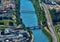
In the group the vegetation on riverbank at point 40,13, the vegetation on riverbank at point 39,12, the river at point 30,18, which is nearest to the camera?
the river at point 30,18

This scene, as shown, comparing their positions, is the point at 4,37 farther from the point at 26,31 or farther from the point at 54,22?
the point at 54,22

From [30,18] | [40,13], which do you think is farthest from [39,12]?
[30,18]

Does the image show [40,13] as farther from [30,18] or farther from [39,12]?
[30,18]

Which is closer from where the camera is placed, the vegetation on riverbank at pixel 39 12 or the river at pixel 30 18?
the river at pixel 30 18

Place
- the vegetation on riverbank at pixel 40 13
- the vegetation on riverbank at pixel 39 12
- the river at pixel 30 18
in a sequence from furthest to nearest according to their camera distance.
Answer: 1. the vegetation on riverbank at pixel 39 12
2. the vegetation on riverbank at pixel 40 13
3. the river at pixel 30 18

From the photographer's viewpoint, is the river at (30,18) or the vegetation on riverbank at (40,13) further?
the vegetation on riverbank at (40,13)

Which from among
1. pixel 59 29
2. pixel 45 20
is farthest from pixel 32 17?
pixel 59 29

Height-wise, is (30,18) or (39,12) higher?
(39,12)

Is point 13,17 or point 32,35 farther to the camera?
point 13,17
